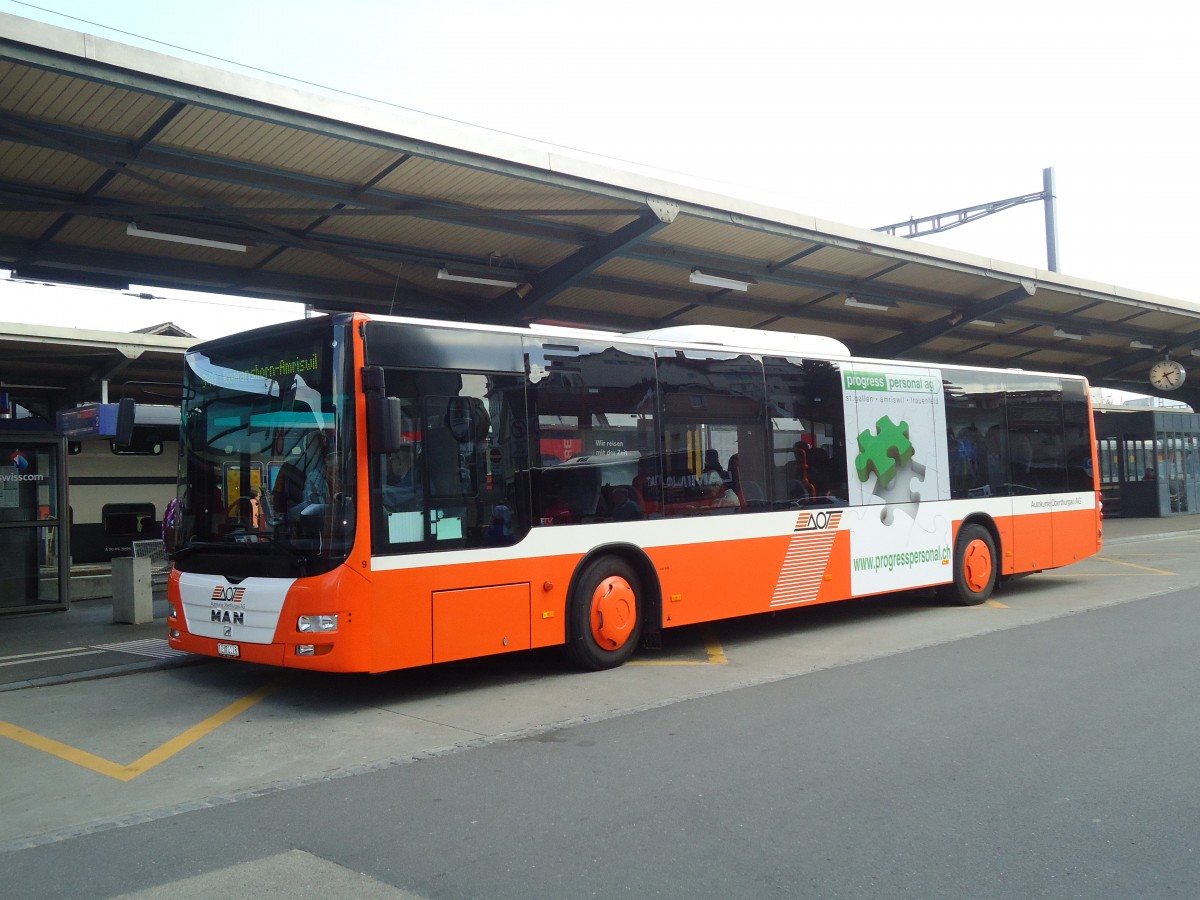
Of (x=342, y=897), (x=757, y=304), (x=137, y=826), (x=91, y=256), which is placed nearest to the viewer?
(x=342, y=897)

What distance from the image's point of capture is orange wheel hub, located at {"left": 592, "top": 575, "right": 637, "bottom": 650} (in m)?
9.00

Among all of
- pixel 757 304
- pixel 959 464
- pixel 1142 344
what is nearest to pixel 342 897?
pixel 959 464

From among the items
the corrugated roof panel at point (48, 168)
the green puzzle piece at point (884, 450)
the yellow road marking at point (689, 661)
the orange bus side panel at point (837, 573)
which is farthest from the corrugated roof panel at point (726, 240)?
the corrugated roof panel at point (48, 168)

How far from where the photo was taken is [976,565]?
13078 mm

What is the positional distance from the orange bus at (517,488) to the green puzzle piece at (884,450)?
0.03 metres

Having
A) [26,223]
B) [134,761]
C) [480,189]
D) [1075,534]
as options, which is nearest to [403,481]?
[134,761]

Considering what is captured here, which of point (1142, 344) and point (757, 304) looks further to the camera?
point (1142, 344)

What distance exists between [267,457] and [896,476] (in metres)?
7.23

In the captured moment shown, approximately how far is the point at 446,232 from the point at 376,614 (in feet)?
22.9

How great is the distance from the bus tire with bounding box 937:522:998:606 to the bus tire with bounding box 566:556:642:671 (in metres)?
5.32

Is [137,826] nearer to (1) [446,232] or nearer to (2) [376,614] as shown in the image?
(2) [376,614]

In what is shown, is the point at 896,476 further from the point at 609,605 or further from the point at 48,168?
the point at 48,168

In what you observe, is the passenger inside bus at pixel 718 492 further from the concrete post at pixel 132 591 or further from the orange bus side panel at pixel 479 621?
the concrete post at pixel 132 591

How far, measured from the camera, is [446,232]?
1323cm
